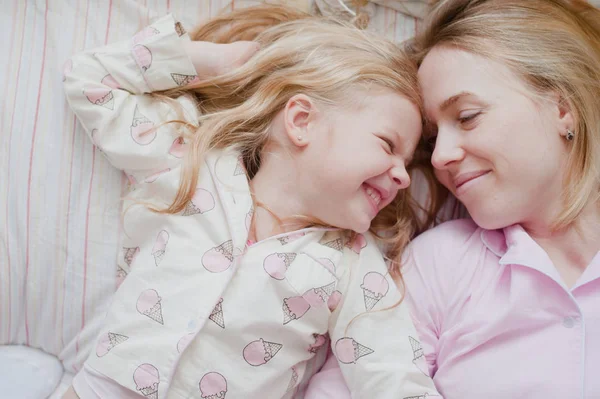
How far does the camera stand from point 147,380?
3.96ft

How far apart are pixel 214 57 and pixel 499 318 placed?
84cm

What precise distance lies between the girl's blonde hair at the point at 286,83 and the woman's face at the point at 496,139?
0.09 meters

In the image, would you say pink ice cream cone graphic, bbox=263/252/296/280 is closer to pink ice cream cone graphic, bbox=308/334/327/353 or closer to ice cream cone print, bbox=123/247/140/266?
pink ice cream cone graphic, bbox=308/334/327/353

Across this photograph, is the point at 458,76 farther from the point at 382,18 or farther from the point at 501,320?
the point at 501,320

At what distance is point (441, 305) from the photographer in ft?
4.51

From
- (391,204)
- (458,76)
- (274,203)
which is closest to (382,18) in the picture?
(458,76)

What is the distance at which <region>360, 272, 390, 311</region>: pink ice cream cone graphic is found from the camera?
1.32 meters

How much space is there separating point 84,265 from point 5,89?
45 centimetres

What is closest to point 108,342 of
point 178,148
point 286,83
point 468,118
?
point 178,148

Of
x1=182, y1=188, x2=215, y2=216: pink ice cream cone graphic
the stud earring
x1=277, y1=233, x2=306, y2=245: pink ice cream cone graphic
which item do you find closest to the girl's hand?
x1=182, y1=188, x2=215, y2=216: pink ice cream cone graphic

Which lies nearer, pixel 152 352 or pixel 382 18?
pixel 152 352

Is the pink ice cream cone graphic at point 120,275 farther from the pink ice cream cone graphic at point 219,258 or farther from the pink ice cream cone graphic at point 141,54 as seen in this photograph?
the pink ice cream cone graphic at point 141,54

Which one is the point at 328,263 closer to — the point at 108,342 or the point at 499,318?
the point at 499,318

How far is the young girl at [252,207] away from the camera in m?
1.24
